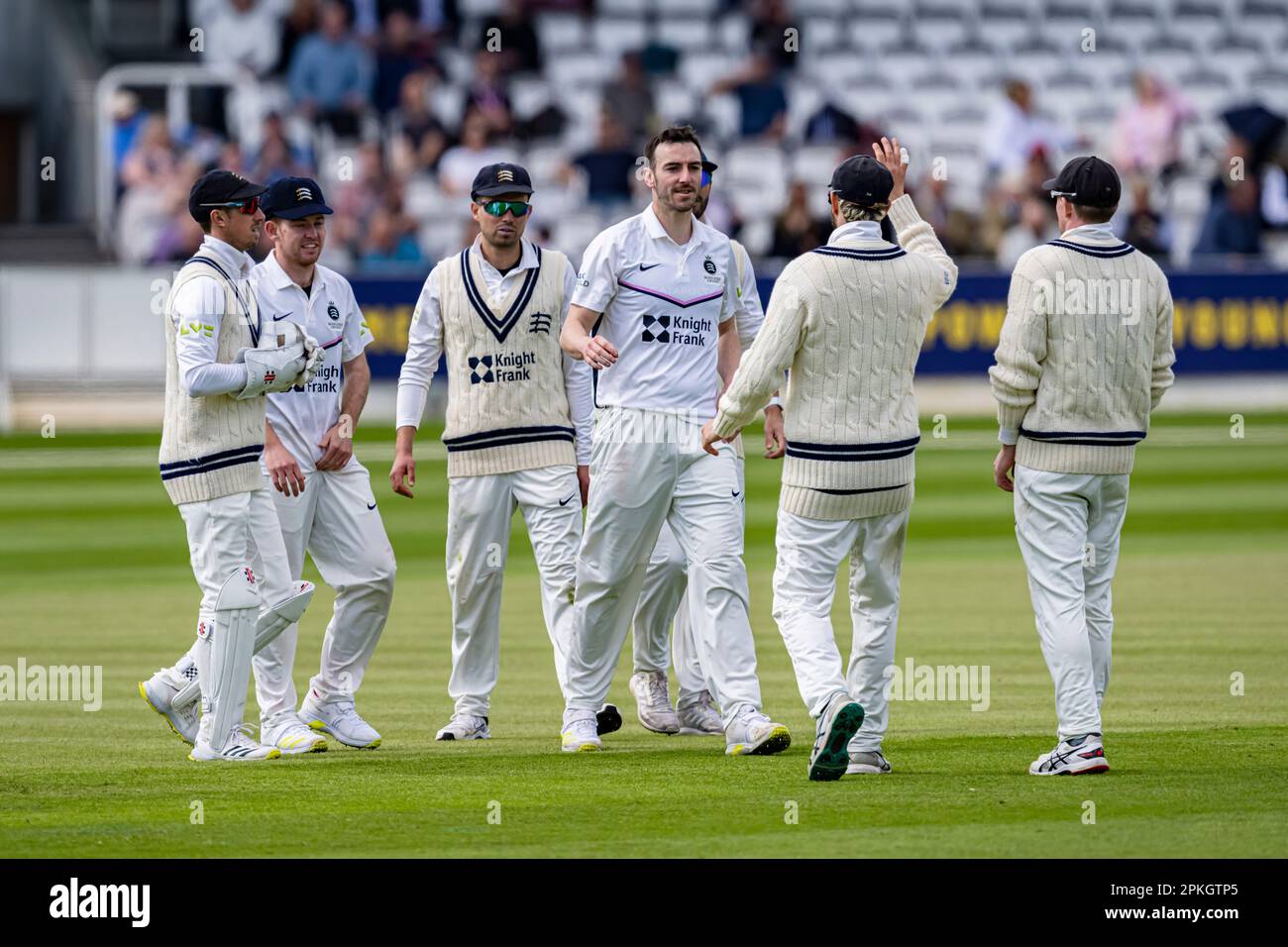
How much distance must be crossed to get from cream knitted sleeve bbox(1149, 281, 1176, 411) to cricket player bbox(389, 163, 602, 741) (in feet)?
8.73

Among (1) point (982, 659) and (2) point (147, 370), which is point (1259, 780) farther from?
(2) point (147, 370)

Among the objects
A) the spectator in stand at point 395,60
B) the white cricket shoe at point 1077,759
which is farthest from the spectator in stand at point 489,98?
the white cricket shoe at point 1077,759

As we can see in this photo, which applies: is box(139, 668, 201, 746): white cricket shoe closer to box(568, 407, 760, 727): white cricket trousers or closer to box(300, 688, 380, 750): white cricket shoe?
box(300, 688, 380, 750): white cricket shoe

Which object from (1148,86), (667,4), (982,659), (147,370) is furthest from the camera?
(667,4)

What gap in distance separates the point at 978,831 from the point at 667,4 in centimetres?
2778

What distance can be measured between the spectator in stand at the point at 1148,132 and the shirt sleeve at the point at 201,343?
23003mm

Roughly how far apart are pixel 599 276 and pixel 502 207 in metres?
0.93

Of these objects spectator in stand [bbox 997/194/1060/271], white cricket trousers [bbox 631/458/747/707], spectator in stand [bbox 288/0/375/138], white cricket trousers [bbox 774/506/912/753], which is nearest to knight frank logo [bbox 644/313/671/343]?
white cricket trousers [bbox 774/506/912/753]

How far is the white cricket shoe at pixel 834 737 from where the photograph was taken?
7.42 m

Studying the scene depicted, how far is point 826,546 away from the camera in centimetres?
791

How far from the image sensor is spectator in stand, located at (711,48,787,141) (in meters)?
29.6

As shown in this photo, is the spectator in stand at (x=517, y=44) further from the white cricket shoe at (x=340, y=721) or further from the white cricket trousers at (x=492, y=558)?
the white cricket shoe at (x=340, y=721)

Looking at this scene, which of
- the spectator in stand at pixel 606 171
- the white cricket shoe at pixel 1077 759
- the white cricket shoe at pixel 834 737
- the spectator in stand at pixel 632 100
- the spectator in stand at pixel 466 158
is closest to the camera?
the white cricket shoe at pixel 834 737
